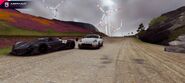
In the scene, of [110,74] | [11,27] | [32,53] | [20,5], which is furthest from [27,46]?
[20,5]

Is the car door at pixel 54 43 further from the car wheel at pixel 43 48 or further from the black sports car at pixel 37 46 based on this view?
the car wheel at pixel 43 48

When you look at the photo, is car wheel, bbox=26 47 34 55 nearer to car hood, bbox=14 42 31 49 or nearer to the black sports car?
the black sports car

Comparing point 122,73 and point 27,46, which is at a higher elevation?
point 27,46

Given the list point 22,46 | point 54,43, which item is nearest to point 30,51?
point 22,46

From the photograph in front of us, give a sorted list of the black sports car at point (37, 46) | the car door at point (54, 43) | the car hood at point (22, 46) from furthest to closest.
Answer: the car door at point (54, 43) → the car hood at point (22, 46) → the black sports car at point (37, 46)

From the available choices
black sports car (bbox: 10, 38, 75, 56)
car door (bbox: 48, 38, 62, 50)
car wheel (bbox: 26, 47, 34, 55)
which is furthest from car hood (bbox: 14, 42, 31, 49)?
car door (bbox: 48, 38, 62, 50)

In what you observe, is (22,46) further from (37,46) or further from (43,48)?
(43,48)

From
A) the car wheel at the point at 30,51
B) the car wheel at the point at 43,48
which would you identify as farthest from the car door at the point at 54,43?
the car wheel at the point at 30,51

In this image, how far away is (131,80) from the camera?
6.79 m

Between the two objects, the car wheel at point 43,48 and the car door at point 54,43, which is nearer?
the car wheel at point 43,48

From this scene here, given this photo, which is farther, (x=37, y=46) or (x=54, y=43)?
(x=54, y=43)

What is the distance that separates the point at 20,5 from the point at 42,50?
122ft

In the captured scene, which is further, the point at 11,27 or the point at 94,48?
the point at 11,27

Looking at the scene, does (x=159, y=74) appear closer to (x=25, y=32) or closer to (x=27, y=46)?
(x=27, y=46)
